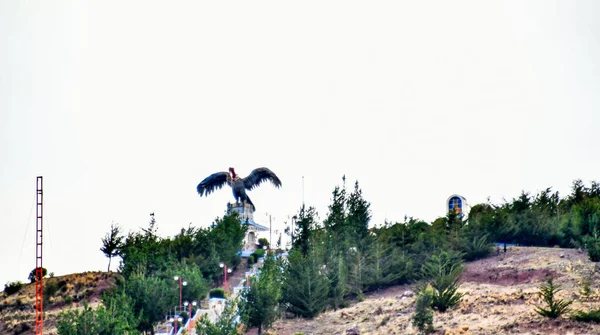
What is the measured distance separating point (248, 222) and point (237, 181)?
356 cm

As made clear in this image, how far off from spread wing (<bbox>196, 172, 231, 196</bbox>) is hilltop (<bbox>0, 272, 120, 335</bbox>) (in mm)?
9151

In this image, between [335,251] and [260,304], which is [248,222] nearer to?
[335,251]

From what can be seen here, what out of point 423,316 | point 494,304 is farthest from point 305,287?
point 494,304

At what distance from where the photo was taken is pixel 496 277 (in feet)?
171

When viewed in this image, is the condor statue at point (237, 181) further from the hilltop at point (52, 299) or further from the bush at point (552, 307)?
the bush at point (552, 307)

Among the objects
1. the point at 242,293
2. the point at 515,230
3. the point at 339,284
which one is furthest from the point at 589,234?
the point at 242,293

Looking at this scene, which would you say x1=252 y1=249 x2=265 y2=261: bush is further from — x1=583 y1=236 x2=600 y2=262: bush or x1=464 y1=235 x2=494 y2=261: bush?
x1=583 y1=236 x2=600 y2=262: bush

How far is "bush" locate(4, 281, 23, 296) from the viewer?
73.3m

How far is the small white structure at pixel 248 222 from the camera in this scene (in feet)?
240

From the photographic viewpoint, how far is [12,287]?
7344cm

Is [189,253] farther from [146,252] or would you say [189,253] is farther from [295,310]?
[295,310]

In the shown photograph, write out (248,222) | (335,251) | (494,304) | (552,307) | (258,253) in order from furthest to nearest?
(248,222), (258,253), (335,251), (494,304), (552,307)

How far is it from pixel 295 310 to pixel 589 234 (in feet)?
64.0

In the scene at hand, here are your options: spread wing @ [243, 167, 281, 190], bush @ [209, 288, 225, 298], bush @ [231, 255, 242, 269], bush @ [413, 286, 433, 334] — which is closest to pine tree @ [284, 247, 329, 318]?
bush @ [209, 288, 225, 298]
